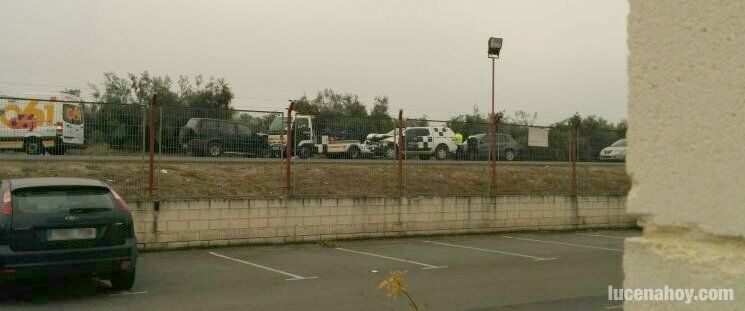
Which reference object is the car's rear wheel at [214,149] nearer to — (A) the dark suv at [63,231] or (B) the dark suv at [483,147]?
(A) the dark suv at [63,231]

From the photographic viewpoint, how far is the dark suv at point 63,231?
7.85m

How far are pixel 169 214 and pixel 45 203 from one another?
447cm

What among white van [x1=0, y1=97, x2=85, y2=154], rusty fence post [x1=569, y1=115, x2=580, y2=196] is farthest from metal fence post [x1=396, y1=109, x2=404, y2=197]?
white van [x1=0, y1=97, x2=85, y2=154]

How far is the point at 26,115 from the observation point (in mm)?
12055

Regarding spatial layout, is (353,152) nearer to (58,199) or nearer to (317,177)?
(317,177)

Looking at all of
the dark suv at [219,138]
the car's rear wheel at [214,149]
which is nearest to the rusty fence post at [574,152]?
the dark suv at [219,138]

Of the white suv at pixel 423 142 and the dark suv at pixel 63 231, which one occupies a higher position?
the white suv at pixel 423 142

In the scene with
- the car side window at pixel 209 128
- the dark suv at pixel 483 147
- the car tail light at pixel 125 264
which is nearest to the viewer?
the car tail light at pixel 125 264

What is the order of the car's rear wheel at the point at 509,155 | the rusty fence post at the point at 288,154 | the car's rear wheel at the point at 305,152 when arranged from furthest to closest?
the car's rear wheel at the point at 509,155, the car's rear wheel at the point at 305,152, the rusty fence post at the point at 288,154

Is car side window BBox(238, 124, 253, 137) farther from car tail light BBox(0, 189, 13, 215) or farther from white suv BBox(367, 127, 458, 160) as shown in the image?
car tail light BBox(0, 189, 13, 215)

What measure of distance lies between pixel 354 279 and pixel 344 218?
15.4 ft

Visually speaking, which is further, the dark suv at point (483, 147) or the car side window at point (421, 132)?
the dark suv at point (483, 147)

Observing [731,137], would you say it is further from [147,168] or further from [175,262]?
[147,168]

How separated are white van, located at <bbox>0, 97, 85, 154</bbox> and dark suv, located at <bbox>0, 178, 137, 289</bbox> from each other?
3514mm
